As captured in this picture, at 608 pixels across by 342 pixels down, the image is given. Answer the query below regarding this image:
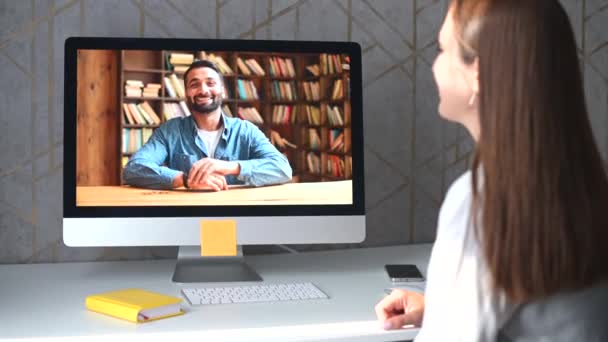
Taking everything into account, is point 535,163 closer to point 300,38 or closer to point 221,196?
point 221,196

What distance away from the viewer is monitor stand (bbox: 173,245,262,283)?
1.87m

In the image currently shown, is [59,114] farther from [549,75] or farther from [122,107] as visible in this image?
[549,75]

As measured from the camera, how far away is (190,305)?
63.4 inches

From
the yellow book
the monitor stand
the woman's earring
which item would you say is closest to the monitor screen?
the monitor stand

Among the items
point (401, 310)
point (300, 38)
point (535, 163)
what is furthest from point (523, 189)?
point (300, 38)

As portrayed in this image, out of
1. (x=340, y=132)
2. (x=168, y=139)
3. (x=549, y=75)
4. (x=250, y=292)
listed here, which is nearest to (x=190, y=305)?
(x=250, y=292)

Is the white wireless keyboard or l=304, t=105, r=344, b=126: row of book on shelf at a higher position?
l=304, t=105, r=344, b=126: row of book on shelf

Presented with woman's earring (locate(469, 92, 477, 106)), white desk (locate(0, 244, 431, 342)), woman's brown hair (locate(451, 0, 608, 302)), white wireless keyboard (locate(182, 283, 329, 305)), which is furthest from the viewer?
white wireless keyboard (locate(182, 283, 329, 305))

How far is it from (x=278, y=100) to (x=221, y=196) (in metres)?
0.27

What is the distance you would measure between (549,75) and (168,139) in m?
1.09

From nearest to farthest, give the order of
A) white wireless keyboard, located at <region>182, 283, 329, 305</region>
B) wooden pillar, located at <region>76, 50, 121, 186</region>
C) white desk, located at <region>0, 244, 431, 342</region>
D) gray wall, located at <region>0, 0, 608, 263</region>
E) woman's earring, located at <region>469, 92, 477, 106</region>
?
woman's earring, located at <region>469, 92, 477, 106</region> < white desk, located at <region>0, 244, 431, 342</region> < white wireless keyboard, located at <region>182, 283, 329, 305</region> < wooden pillar, located at <region>76, 50, 121, 186</region> < gray wall, located at <region>0, 0, 608, 263</region>

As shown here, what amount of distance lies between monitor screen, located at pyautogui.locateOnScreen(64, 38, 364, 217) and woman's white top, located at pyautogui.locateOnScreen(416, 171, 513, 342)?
2.94 ft

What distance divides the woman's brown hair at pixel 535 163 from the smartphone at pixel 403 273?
0.92 m

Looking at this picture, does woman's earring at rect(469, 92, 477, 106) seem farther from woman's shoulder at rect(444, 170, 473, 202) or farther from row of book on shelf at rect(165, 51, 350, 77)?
row of book on shelf at rect(165, 51, 350, 77)
